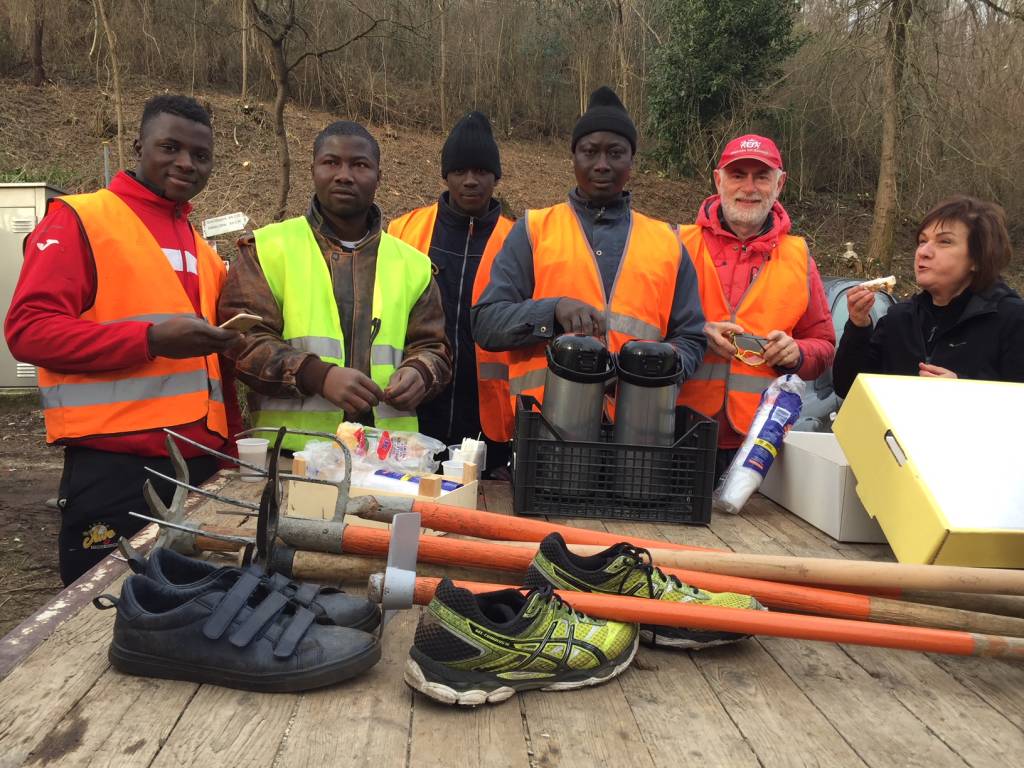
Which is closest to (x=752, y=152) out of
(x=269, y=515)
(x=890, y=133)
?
(x=269, y=515)

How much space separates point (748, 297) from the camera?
132 inches

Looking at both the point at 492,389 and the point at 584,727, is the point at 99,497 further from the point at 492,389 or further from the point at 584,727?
the point at 584,727

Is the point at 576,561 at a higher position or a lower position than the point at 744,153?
lower

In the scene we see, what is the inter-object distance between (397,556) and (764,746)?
77 cm

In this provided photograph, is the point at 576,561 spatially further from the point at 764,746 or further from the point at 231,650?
the point at 231,650

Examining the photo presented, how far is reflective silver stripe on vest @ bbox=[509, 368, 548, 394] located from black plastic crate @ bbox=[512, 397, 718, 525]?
1.60 feet

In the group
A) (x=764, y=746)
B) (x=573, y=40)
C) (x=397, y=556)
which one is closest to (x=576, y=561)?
(x=397, y=556)

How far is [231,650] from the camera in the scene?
4.84 feet

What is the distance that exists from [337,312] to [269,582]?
1.54 meters

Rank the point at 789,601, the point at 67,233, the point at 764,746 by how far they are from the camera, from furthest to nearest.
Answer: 1. the point at 67,233
2. the point at 789,601
3. the point at 764,746

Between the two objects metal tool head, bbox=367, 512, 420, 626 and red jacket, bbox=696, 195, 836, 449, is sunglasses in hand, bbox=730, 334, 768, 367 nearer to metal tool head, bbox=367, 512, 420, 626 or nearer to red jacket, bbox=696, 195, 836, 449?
red jacket, bbox=696, 195, 836, 449

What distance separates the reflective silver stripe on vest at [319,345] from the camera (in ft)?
9.64

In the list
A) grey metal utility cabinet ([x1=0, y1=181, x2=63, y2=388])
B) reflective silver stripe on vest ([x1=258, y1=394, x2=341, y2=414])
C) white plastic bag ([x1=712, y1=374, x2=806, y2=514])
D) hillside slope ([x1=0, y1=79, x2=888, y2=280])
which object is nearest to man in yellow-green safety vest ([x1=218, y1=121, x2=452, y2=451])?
reflective silver stripe on vest ([x1=258, y1=394, x2=341, y2=414])

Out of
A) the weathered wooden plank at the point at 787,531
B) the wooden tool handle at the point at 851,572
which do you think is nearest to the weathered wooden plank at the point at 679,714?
the wooden tool handle at the point at 851,572
